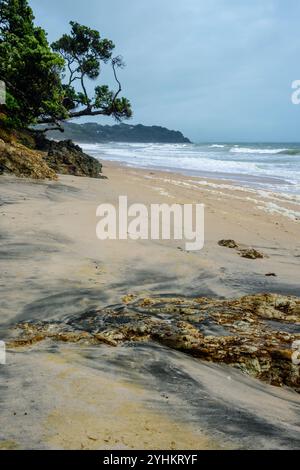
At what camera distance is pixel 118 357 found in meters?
2.65

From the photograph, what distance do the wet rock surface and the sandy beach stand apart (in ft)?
0.36

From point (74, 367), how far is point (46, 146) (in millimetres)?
18174

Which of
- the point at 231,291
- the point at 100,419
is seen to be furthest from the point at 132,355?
the point at 231,291

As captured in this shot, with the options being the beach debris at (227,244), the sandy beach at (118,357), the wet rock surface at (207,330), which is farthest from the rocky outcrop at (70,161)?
the wet rock surface at (207,330)

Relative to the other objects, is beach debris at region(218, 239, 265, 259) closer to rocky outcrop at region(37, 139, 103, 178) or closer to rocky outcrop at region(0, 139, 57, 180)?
rocky outcrop at region(0, 139, 57, 180)

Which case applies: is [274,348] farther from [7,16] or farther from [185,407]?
[7,16]

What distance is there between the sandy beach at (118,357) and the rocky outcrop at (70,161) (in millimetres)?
6079

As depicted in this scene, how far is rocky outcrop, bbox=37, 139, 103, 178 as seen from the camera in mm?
14427

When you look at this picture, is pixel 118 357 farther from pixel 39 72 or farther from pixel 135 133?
pixel 135 133

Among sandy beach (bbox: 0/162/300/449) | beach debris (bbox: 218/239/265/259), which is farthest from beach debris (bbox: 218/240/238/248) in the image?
sandy beach (bbox: 0/162/300/449)

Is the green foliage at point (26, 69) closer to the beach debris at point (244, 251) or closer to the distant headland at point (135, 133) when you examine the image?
the beach debris at point (244, 251)

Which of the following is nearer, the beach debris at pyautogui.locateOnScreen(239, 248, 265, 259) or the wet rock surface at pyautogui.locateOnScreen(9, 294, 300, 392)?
the wet rock surface at pyautogui.locateOnScreen(9, 294, 300, 392)

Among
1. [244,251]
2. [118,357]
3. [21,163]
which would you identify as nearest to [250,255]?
[244,251]

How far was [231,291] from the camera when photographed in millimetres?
4363
